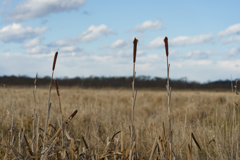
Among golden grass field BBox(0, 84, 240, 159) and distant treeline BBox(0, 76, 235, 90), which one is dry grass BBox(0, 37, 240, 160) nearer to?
golden grass field BBox(0, 84, 240, 159)

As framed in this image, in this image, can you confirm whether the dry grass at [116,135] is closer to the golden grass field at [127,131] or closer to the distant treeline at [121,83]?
the golden grass field at [127,131]

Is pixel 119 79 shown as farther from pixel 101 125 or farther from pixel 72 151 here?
pixel 72 151

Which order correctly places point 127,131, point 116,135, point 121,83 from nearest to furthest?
→ point 127,131 < point 116,135 < point 121,83

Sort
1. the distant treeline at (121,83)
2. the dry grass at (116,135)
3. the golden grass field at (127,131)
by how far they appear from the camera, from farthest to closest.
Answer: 1. the distant treeline at (121,83)
2. the golden grass field at (127,131)
3. the dry grass at (116,135)

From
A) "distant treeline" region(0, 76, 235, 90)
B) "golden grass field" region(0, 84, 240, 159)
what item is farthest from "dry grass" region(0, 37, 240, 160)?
"distant treeline" region(0, 76, 235, 90)

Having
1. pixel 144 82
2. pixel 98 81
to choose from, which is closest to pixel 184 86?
pixel 144 82

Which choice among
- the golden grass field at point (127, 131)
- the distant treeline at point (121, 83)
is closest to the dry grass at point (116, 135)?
the golden grass field at point (127, 131)

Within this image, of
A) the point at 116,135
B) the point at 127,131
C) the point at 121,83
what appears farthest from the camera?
the point at 121,83

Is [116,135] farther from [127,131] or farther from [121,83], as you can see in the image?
[121,83]

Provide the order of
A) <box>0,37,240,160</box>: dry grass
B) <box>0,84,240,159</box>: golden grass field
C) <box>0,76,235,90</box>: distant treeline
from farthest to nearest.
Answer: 1. <box>0,76,235,90</box>: distant treeline
2. <box>0,84,240,159</box>: golden grass field
3. <box>0,37,240,160</box>: dry grass

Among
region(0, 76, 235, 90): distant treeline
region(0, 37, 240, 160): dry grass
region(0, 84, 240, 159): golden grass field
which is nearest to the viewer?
region(0, 37, 240, 160): dry grass

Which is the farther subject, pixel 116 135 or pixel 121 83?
pixel 121 83

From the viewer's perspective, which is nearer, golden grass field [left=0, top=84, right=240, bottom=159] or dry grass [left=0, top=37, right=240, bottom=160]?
dry grass [left=0, top=37, right=240, bottom=160]

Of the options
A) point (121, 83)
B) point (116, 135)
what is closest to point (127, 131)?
point (116, 135)
